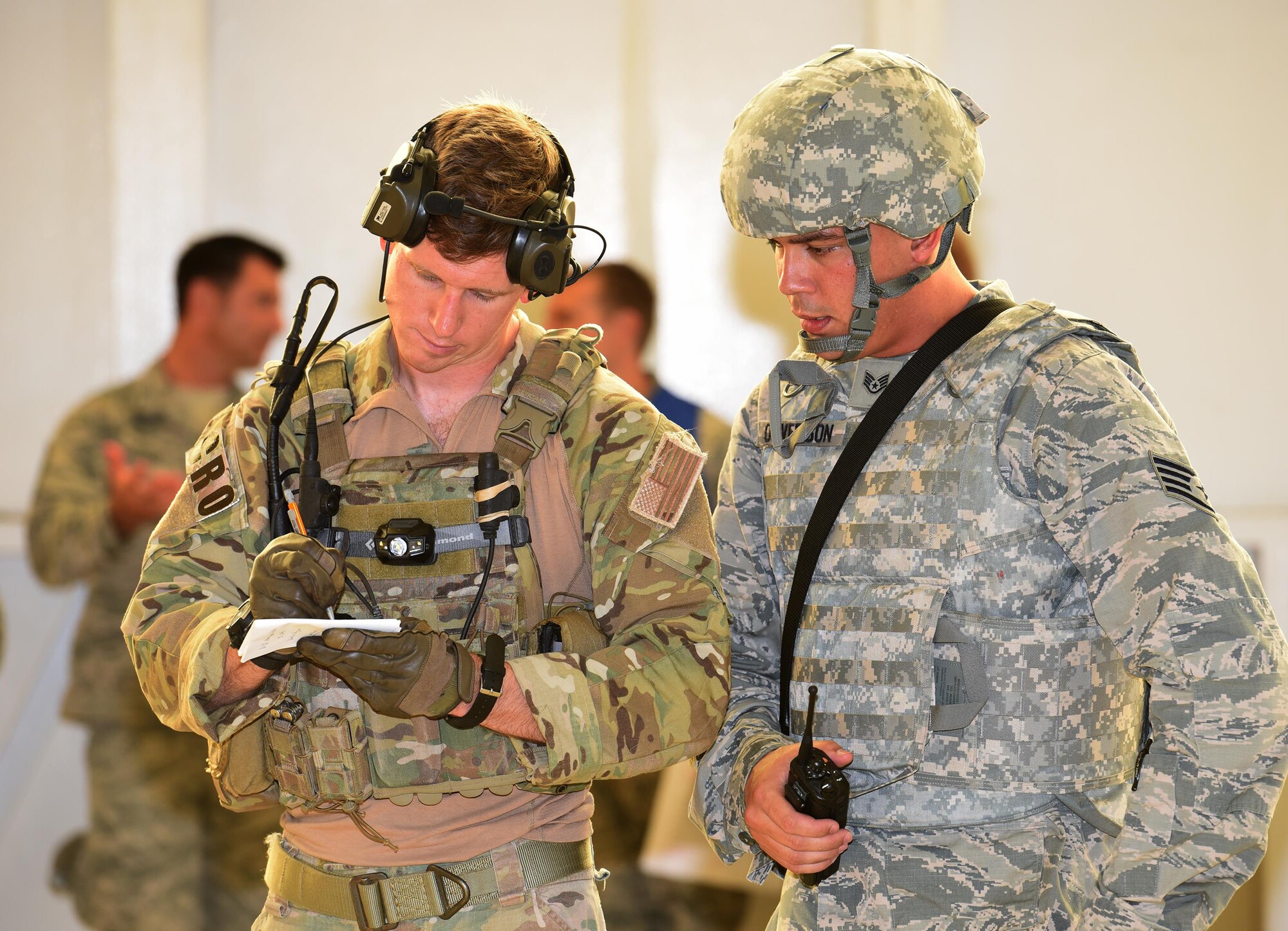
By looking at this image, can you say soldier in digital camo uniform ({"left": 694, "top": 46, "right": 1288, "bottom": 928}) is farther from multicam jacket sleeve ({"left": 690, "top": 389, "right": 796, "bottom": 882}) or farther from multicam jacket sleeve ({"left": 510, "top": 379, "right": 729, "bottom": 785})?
multicam jacket sleeve ({"left": 510, "top": 379, "right": 729, "bottom": 785})

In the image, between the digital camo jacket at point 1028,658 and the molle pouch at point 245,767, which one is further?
the molle pouch at point 245,767

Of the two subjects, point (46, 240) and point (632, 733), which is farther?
point (46, 240)

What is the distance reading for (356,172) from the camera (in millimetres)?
4691

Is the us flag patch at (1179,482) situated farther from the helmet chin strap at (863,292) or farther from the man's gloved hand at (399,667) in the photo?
the man's gloved hand at (399,667)

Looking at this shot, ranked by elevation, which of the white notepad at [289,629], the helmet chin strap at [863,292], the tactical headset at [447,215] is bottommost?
the white notepad at [289,629]

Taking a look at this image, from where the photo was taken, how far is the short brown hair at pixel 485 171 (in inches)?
72.2

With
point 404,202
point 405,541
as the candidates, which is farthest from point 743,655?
point 404,202

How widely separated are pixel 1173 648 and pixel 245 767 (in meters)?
1.26

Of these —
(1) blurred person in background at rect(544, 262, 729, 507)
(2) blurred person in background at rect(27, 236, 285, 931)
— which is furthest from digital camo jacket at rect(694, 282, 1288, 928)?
(2) blurred person in background at rect(27, 236, 285, 931)

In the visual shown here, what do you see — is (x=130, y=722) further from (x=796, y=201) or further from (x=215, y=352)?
(x=796, y=201)

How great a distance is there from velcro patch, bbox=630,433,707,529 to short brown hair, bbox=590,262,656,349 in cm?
266

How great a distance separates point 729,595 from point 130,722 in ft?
9.93

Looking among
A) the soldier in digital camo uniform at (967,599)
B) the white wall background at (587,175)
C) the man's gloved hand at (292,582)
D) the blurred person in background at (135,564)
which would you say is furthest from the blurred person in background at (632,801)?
the man's gloved hand at (292,582)

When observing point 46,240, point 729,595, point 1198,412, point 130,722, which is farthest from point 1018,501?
point 46,240
